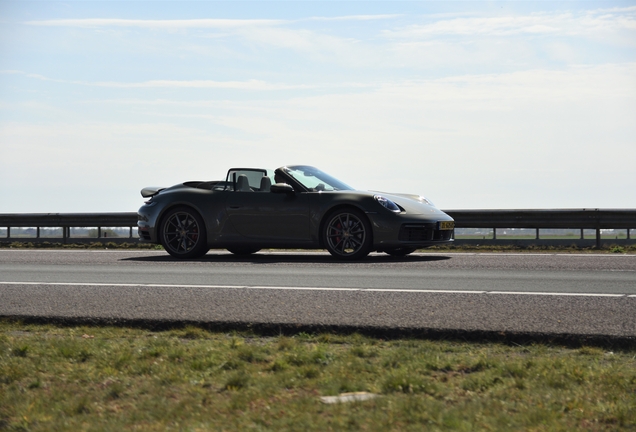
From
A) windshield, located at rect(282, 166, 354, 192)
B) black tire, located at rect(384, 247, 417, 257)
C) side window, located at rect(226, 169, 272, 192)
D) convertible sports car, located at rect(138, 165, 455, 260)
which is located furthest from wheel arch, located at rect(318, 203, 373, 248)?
black tire, located at rect(384, 247, 417, 257)

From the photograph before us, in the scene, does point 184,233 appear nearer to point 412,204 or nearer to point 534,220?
point 412,204

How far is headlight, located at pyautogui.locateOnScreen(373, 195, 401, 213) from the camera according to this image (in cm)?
1068

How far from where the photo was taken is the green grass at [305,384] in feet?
11.0

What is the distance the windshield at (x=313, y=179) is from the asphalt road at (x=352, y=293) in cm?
127

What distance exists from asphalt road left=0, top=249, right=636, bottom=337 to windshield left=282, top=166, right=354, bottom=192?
1269 mm

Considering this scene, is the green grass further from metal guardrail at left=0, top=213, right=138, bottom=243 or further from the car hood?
metal guardrail at left=0, top=213, right=138, bottom=243

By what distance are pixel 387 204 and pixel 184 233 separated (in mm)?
3145

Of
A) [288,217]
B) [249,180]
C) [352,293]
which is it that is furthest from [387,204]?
[352,293]

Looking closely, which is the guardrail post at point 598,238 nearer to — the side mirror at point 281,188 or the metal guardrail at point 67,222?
the side mirror at point 281,188

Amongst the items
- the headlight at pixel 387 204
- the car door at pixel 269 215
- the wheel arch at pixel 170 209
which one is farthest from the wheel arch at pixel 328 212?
the wheel arch at pixel 170 209

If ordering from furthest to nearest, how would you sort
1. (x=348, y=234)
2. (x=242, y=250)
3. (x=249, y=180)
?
(x=242, y=250)
(x=249, y=180)
(x=348, y=234)

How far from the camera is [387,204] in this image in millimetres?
10711

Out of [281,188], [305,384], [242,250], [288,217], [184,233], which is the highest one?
[281,188]

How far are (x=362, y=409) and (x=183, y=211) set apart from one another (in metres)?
8.61
